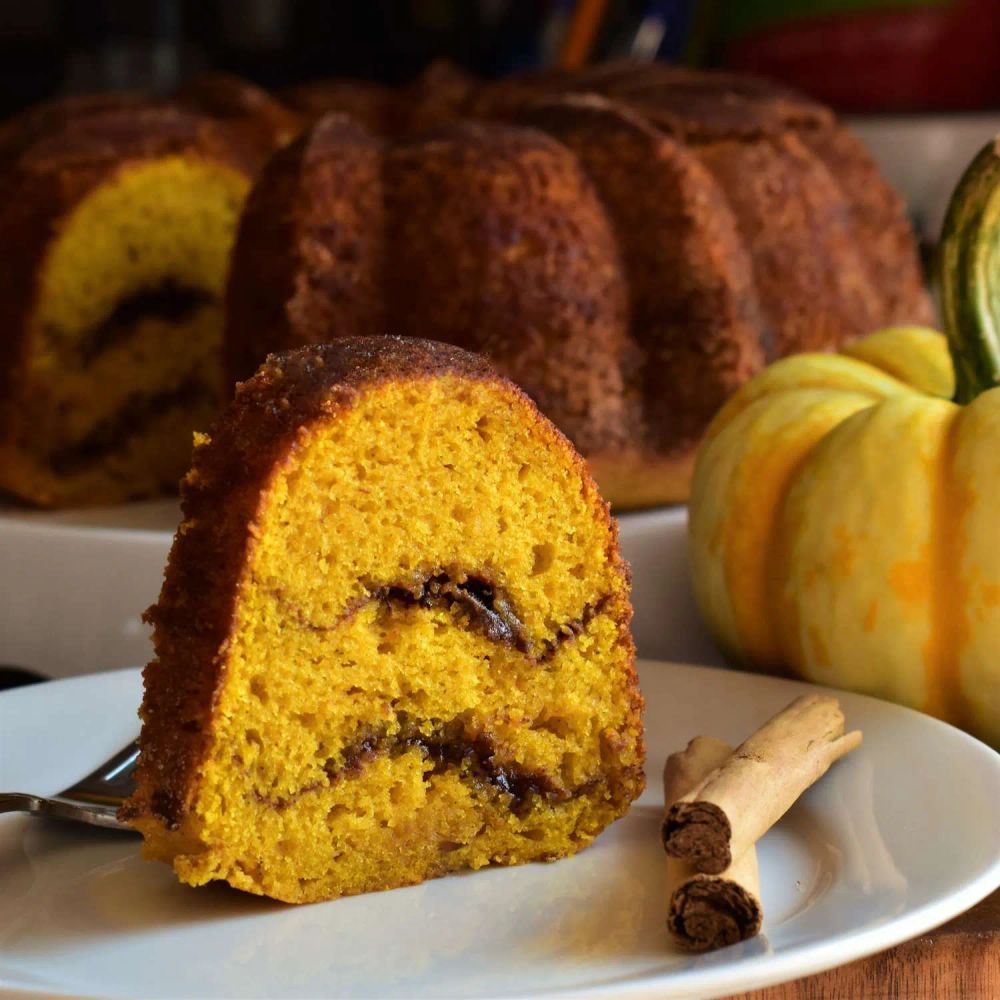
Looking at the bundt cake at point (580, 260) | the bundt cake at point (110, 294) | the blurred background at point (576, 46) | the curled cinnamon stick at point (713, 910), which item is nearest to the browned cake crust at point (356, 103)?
the bundt cake at point (110, 294)

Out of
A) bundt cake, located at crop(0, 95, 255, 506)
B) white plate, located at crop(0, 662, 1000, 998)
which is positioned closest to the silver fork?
white plate, located at crop(0, 662, 1000, 998)

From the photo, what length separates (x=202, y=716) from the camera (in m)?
1.01

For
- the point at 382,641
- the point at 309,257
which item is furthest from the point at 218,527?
the point at 309,257

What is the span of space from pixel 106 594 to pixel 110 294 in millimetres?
483

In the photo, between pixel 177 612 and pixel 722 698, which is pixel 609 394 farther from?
pixel 177 612

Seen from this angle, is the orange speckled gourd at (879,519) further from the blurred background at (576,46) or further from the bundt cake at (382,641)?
the blurred background at (576,46)

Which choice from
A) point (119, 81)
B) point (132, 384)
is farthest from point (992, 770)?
point (119, 81)

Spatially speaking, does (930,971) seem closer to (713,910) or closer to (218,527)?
(713,910)

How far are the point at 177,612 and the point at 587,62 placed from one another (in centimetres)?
232

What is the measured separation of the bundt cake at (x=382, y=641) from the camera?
1.02m

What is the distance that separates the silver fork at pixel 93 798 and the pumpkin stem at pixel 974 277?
796 millimetres

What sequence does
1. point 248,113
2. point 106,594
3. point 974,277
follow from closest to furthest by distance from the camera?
point 974,277 → point 106,594 → point 248,113

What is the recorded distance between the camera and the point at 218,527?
3.39ft

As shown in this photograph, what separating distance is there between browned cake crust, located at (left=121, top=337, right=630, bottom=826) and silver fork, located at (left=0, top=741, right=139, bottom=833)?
10 centimetres
